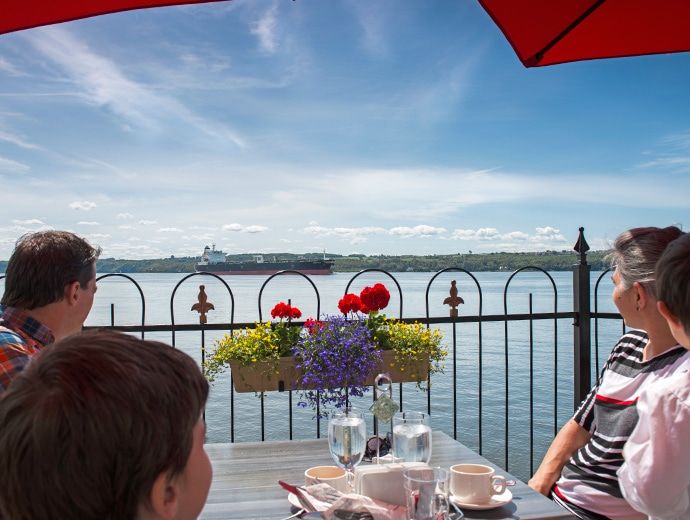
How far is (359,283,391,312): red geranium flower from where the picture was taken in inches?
117

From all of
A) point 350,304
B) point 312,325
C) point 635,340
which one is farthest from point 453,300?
point 635,340

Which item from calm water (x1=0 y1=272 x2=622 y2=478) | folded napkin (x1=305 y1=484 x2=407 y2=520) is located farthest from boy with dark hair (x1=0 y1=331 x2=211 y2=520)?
folded napkin (x1=305 y1=484 x2=407 y2=520)

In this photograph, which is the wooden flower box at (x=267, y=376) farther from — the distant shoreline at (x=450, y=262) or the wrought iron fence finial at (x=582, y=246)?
the wrought iron fence finial at (x=582, y=246)

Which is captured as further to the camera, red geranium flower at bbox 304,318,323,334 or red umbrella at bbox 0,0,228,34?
red geranium flower at bbox 304,318,323,334

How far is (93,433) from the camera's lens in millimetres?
688

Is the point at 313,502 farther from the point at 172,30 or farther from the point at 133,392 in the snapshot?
the point at 172,30

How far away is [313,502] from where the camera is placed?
1.47m

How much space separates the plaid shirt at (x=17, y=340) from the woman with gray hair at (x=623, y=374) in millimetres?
1787

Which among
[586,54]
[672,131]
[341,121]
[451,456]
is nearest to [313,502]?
[451,456]

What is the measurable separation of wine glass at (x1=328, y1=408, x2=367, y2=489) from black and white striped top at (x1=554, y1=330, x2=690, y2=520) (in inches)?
36.5

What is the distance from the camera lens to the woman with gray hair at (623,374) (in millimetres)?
1918

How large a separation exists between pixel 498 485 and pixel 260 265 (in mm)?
7307

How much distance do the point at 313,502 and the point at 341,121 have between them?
9.17 meters

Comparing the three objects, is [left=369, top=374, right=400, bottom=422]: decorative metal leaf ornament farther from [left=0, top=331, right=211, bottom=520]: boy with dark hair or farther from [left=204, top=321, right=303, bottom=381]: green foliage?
[left=204, top=321, right=303, bottom=381]: green foliage
